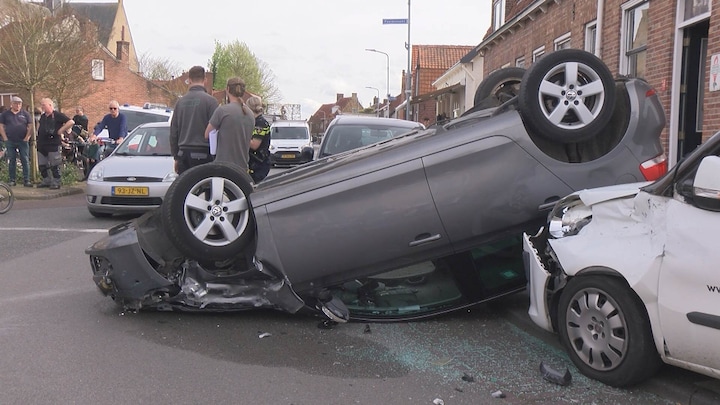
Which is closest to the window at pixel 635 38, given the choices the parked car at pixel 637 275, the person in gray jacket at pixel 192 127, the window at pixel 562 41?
the window at pixel 562 41

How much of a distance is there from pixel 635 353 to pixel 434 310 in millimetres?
1667

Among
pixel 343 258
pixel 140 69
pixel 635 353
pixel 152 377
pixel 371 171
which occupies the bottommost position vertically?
pixel 152 377

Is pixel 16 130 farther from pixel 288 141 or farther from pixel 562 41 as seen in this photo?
pixel 288 141

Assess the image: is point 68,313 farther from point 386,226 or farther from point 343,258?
point 386,226

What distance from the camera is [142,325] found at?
4.88 metres

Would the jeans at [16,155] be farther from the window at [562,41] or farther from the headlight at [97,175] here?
the window at [562,41]

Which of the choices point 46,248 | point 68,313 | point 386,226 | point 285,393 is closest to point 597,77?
point 386,226

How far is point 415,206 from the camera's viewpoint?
438cm

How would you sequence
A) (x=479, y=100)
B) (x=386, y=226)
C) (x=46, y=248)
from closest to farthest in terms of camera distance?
(x=386, y=226), (x=479, y=100), (x=46, y=248)

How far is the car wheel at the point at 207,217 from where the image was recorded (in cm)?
473

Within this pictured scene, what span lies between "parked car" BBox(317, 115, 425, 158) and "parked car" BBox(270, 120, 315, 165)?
47.6 feet

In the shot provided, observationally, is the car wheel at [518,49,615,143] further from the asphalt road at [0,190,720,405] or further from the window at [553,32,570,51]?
the window at [553,32,570,51]

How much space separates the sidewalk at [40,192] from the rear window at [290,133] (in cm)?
1308

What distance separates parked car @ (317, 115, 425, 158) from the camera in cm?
868
